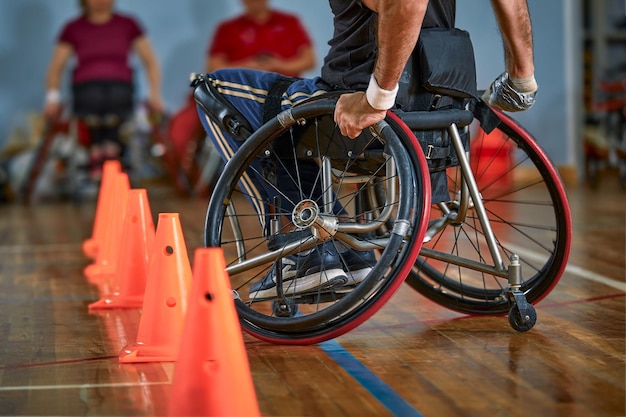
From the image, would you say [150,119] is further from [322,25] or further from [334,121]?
[334,121]

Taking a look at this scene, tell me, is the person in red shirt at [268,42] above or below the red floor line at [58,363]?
Result: above

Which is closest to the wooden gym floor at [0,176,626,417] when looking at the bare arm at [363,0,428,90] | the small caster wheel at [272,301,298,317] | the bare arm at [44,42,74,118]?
the small caster wheel at [272,301,298,317]

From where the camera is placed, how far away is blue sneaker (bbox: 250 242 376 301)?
278cm

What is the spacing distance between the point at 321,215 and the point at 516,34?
0.73 metres

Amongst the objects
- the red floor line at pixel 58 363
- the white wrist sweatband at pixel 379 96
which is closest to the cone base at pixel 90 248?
the red floor line at pixel 58 363

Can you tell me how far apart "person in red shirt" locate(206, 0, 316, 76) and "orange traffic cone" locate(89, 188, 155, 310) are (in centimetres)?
418

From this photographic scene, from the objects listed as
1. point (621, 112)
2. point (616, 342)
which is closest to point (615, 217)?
point (621, 112)

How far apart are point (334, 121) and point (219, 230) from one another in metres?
0.46

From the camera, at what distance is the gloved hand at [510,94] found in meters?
2.84

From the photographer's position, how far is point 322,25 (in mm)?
9203

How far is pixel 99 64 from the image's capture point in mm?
7820

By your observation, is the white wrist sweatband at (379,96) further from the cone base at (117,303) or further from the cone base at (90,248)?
the cone base at (90,248)

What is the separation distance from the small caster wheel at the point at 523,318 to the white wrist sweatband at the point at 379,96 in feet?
2.32

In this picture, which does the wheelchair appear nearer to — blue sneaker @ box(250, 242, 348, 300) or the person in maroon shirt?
blue sneaker @ box(250, 242, 348, 300)
